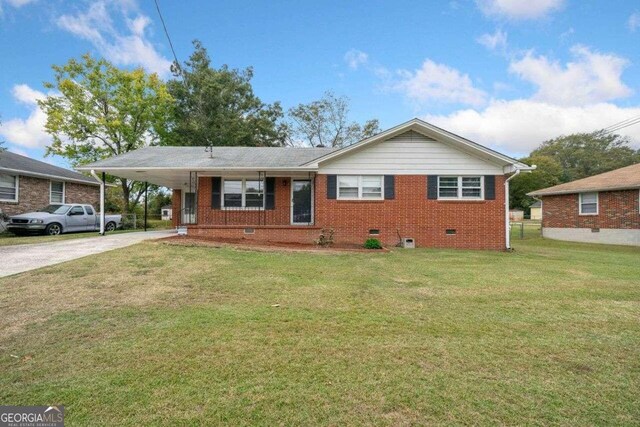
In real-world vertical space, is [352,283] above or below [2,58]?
below

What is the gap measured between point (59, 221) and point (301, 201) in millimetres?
11421

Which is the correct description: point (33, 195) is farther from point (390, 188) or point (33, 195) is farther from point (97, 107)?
point (390, 188)

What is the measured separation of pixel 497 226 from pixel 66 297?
1356 centimetres

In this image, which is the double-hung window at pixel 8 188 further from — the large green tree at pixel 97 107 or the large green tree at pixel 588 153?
the large green tree at pixel 588 153

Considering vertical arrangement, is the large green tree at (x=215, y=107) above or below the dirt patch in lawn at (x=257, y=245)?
above

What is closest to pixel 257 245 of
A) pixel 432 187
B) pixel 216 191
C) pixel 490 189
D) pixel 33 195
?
pixel 216 191

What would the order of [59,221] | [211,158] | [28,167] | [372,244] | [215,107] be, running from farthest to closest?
[215,107], [28,167], [59,221], [211,158], [372,244]

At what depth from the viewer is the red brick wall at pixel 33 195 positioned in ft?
55.7

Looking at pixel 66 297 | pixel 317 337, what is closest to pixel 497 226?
pixel 317 337

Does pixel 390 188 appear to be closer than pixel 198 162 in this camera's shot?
Yes

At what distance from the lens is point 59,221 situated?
51.2ft

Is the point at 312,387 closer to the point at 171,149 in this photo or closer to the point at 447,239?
the point at 447,239

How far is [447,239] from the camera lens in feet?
43.4

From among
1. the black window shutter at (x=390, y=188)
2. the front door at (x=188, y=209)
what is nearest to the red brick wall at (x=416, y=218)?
the black window shutter at (x=390, y=188)
